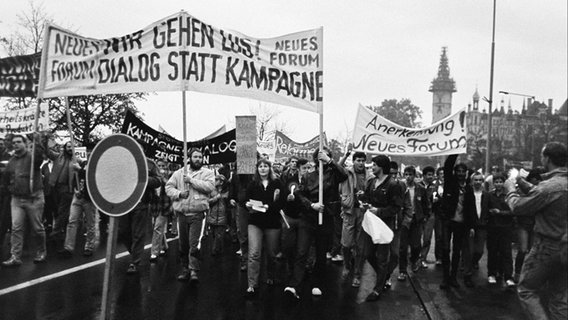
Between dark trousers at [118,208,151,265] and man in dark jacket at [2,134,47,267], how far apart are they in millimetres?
1340

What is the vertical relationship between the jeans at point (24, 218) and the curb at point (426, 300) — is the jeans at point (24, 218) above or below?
above

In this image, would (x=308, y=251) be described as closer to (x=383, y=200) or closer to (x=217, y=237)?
(x=383, y=200)

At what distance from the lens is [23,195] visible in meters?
8.27

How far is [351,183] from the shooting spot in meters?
8.08

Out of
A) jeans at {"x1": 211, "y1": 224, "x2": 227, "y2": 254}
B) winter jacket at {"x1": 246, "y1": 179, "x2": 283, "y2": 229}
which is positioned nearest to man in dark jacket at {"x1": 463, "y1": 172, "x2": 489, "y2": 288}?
winter jacket at {"x1": 246, "y1": 179, "x2": 283, "y2": 229}

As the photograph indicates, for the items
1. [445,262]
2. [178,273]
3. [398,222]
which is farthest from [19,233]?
[445,262]

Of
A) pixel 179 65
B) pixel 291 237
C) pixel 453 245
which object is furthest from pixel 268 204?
pixel 453 245

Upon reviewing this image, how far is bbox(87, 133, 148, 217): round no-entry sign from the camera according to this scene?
14.0 feet

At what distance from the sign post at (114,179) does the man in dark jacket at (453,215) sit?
4815 millimetres

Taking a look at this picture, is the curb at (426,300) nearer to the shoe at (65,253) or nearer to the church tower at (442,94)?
the shoe at (65,253)

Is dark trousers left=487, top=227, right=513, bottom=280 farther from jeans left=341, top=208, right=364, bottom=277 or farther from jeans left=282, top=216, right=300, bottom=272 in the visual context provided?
jeans left=282, top=216, right=300, bottom=272

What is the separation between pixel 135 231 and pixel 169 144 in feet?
7.41

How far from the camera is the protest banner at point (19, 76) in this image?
7867mm

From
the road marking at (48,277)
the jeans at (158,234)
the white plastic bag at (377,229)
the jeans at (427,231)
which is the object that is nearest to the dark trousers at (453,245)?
the white plastic bag at (377,229)
